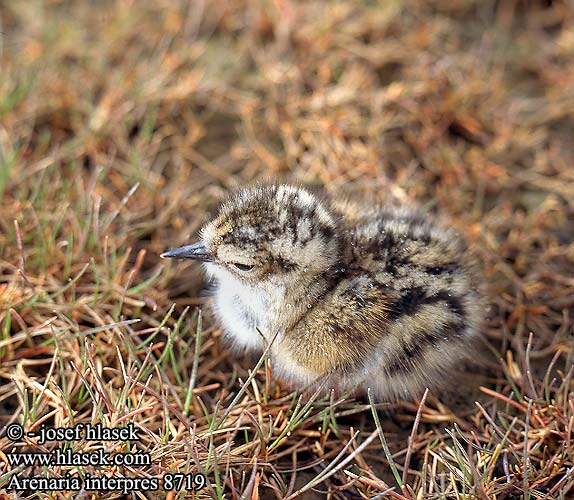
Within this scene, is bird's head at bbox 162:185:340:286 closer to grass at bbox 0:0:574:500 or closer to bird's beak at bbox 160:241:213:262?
bird's beak at bbox 160:241:213:262

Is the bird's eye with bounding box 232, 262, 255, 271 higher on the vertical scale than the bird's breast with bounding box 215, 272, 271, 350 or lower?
higher

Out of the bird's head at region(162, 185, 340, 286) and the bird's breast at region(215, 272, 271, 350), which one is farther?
the bird's breast at region(215, 272, 271, 350)

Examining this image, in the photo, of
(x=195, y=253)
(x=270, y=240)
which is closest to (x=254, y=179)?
(x=195, y=253)

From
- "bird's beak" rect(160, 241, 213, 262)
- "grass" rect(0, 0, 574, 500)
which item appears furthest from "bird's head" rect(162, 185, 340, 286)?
"grass" rect(0, 0, 574, 500)

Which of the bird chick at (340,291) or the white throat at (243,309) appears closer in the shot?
the bird chick at (340,291)

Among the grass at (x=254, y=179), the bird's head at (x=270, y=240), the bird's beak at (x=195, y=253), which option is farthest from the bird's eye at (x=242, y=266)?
the grass at (x=254, y=179)

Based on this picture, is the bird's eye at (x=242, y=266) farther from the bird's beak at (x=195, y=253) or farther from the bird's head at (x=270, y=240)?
the bird's beak at (x=195, y=253)

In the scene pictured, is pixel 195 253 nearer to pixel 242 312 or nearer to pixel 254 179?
pixel 242 312

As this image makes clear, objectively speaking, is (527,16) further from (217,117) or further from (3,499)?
(3,499)
